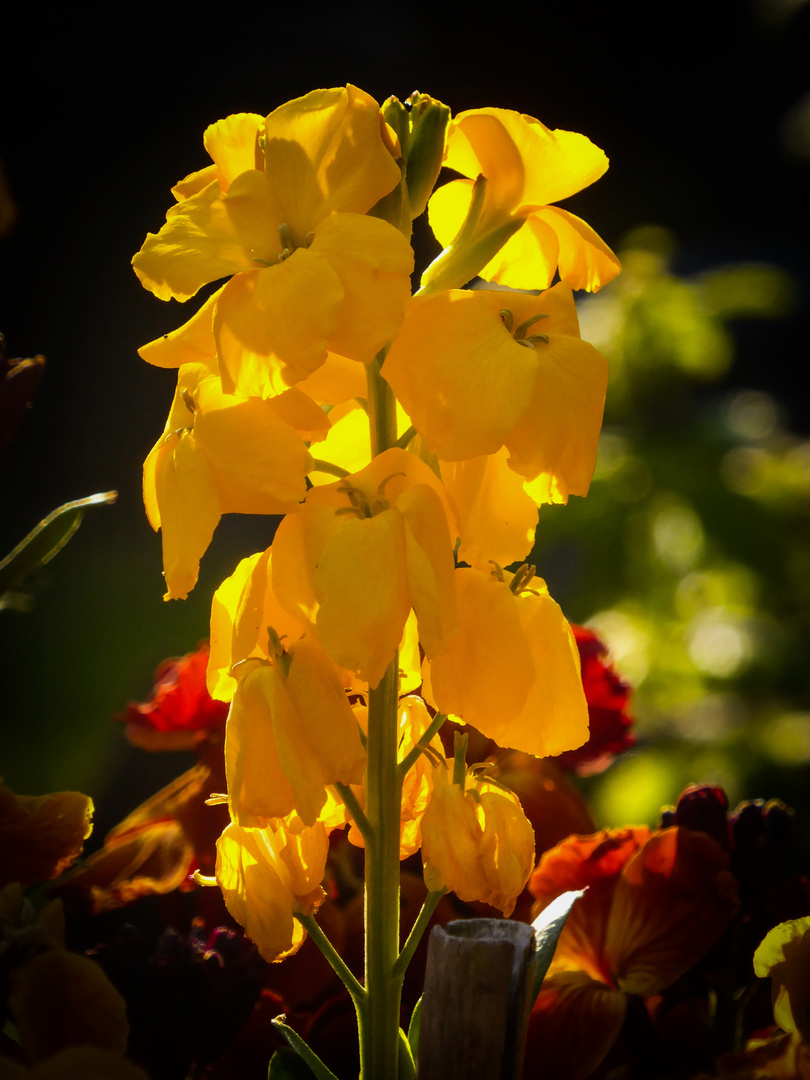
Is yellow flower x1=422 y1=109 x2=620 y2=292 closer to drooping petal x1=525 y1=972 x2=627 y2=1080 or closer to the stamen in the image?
the stamen

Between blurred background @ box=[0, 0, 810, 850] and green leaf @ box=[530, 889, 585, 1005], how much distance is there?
786mm

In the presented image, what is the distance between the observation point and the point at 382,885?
18.2 inches

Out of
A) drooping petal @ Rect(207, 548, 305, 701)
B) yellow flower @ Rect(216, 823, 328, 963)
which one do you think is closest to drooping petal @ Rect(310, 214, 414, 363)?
drooping petal @ Rect(207, 548, 305, 701)

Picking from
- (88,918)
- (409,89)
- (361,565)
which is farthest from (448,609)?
(409,89)

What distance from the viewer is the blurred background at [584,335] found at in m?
1.46

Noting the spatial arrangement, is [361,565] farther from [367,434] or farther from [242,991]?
[242,991]

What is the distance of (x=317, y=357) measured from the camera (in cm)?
39

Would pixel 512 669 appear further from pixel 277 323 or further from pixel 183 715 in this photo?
pixel 183 715

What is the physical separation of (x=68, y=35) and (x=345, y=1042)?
209cm

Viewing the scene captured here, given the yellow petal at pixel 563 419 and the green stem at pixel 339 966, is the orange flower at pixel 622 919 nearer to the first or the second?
the green stem at pixel 339 966

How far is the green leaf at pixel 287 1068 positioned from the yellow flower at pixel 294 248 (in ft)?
1.06

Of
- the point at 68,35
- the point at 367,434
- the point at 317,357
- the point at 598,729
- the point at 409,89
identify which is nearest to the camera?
the point at 317,357

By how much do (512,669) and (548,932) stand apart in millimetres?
148

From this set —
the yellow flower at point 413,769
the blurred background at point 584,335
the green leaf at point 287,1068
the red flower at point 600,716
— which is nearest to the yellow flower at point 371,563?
the yellow flower at point 413,769
